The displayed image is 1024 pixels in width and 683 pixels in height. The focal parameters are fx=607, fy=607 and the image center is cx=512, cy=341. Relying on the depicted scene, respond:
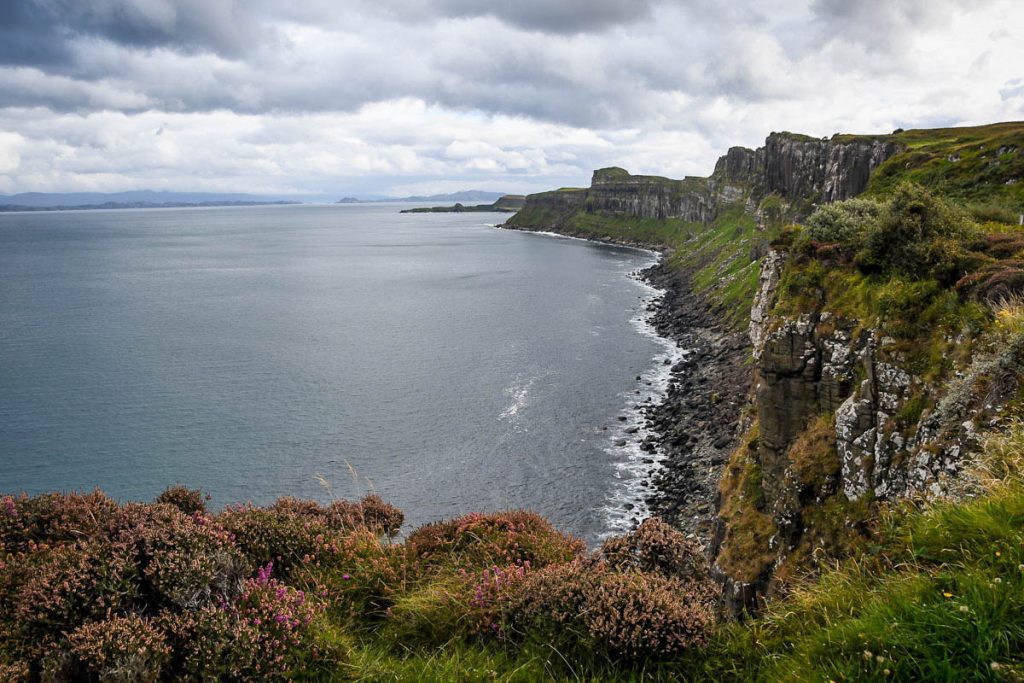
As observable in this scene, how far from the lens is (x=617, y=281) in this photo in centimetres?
16188

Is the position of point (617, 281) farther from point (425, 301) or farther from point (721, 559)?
point (721, 559)

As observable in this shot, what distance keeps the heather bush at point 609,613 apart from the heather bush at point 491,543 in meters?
1.63

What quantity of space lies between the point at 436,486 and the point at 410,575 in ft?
145

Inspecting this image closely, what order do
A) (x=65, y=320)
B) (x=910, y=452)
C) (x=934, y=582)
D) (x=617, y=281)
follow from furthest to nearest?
(x=617, y=281), (x=65, y=320), (x=910, y=452), (x=934, y=582)

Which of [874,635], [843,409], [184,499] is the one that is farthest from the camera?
[843,409]

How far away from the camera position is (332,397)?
73.4 meters

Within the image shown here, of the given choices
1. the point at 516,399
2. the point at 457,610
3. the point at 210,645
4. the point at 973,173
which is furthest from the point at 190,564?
the point at 973,173

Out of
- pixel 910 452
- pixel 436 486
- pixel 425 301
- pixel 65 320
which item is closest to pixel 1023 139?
pixel 910 452

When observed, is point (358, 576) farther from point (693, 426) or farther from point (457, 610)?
point (693, 426)

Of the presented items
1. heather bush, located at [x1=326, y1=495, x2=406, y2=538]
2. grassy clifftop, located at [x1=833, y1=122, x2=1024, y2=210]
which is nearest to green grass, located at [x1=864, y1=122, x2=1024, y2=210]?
grassy clifftop, located at [x1=833, y1=122, x2=1024, y2=210]

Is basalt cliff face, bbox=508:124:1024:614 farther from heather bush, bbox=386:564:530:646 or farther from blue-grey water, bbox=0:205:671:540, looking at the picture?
blue-grey water, bbox=0:205:671:540

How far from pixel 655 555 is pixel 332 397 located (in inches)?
2651

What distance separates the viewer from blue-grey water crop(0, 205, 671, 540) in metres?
53.7

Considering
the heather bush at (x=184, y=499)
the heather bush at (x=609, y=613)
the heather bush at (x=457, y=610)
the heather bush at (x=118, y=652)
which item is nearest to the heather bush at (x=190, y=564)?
the heather bush at (x=118, y=652)
